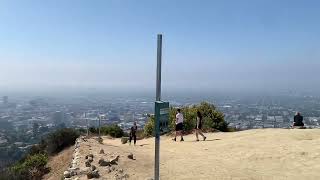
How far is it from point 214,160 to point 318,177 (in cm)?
410

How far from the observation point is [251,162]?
54.1 feet

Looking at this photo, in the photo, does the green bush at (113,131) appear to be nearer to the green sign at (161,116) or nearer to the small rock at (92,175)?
the small rock at (92,175)

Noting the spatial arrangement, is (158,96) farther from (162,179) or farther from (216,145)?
(216,145)

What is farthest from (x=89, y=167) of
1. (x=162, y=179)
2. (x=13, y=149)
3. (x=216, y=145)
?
(x=13, y=149)

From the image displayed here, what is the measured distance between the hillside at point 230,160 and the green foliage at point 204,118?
9078mm

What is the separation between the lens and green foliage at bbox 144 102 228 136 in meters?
31.3

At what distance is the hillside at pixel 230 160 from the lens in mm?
14633

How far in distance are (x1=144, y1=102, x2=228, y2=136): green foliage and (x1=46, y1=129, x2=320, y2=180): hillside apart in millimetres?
9078

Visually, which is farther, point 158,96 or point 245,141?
point 245,141

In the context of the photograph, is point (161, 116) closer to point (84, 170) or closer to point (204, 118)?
point (84, 170)

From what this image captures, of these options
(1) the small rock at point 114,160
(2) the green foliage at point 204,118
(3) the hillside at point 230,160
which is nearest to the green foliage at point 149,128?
(2) the green foliage at point 204,118

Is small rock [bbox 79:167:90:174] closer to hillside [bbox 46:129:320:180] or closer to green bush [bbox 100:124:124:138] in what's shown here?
hillside [bbox 46:129:320:180]

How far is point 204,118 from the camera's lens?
3209cm

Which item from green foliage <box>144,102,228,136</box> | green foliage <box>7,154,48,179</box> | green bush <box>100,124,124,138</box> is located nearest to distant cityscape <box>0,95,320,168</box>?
green bush <box>100,124,124,138</box>
